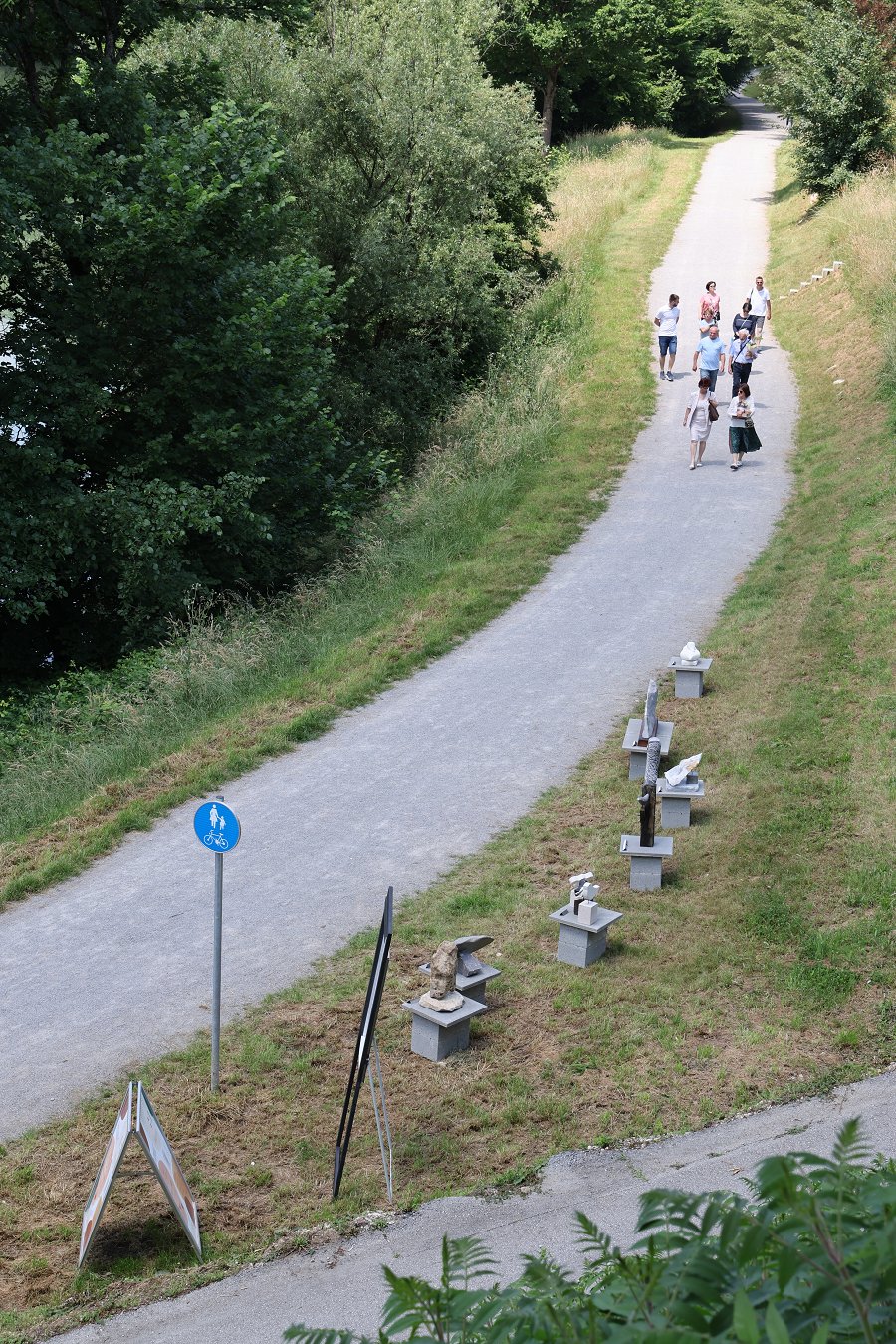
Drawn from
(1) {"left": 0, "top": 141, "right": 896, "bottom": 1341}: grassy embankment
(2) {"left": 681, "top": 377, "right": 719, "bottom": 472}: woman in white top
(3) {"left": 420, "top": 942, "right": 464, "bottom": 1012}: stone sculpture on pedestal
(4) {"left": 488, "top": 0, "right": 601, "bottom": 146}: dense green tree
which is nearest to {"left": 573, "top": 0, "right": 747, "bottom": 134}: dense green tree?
(4) {"left": 488, "top": 0, "right": 601, "bottom": 146}: dense green tree

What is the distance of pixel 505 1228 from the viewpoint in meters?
5.98

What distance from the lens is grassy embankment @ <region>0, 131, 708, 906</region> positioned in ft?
36.6

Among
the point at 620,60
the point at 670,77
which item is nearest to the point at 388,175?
the point at 620,60

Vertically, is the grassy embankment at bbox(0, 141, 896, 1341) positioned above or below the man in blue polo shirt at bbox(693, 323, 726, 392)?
below

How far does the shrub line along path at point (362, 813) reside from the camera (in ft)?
26.6

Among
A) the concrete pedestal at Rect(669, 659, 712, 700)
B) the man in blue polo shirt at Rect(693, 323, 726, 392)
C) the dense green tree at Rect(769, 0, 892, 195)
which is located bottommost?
the concrete pedestal at Rect(669, 659, 712, 700)

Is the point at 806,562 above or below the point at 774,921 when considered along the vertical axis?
above

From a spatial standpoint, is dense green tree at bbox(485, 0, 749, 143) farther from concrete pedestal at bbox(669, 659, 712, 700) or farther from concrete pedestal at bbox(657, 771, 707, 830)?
concrete pedestal at bbox(657, 771, 707, 830)

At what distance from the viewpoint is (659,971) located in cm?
811

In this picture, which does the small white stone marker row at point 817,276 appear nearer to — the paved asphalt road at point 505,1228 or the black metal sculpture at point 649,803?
the black metal sculpture at point 649,803

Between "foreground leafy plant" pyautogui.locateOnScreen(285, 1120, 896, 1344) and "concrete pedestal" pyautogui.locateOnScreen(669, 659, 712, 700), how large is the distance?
9.41m

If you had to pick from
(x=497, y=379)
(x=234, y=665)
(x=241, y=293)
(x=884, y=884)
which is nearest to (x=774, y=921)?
(x=884, y=884)

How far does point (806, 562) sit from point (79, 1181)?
439 inches

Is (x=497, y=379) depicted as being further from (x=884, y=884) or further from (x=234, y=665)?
(x=884, y=884)
